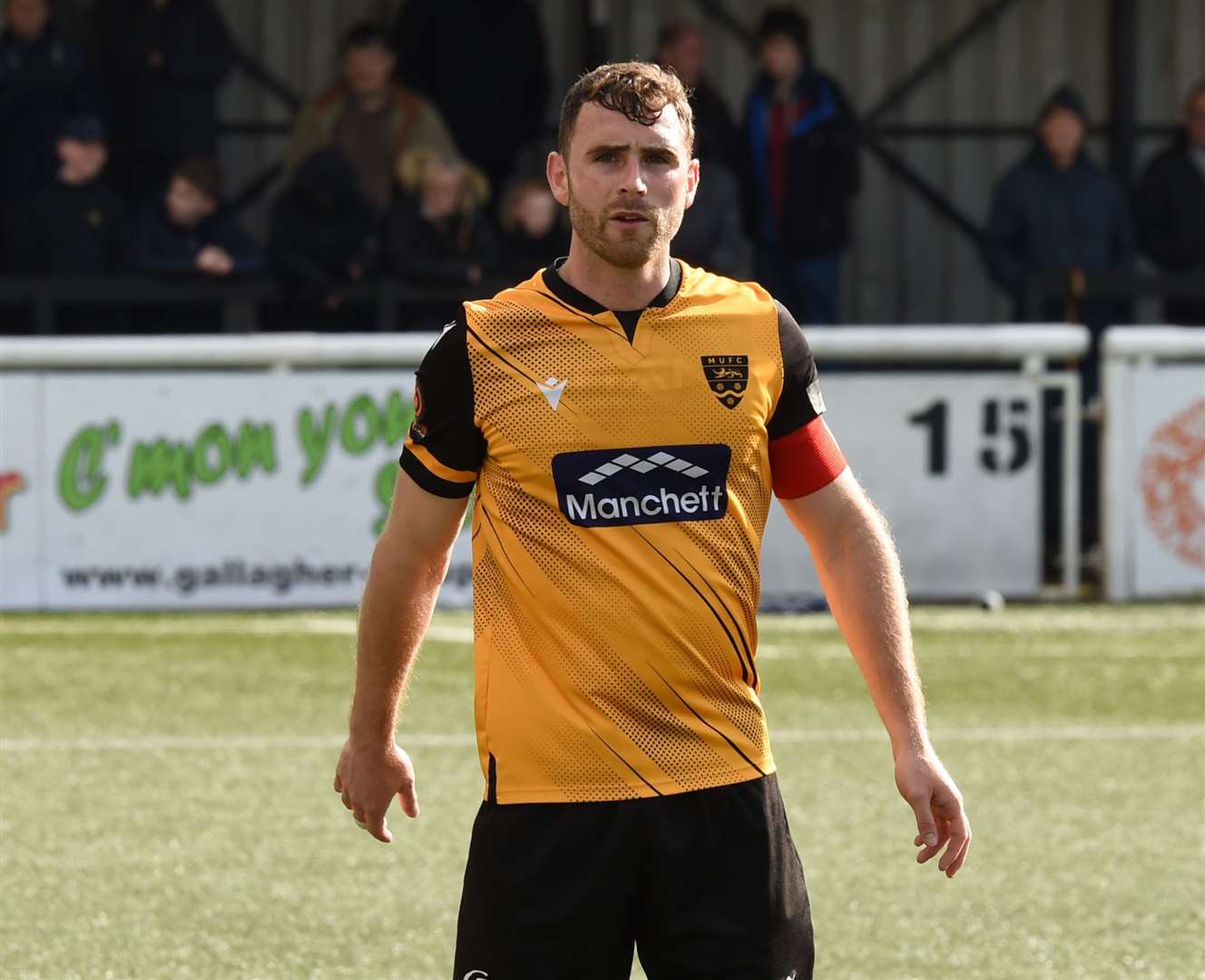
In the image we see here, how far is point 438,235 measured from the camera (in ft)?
41.8

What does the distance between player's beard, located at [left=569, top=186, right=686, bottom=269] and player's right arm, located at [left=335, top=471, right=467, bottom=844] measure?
16.3 inches

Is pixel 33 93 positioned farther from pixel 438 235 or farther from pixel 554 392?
pixel 554 392

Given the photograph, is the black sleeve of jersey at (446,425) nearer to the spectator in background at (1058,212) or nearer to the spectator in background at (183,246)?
the spectator in background at (183,246)

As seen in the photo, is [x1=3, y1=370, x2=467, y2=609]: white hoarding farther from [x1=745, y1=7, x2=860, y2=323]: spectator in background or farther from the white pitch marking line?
[x1=745, y1=7, x2=860, y2=323]: spectator in background

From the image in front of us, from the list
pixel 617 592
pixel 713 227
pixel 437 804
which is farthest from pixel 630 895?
pixel 713 227

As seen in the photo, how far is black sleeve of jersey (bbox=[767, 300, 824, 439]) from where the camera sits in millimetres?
3453

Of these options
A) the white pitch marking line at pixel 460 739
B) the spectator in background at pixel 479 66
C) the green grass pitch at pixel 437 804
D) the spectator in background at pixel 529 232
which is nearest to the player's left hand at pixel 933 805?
the green grass pitch at pixel 437 804

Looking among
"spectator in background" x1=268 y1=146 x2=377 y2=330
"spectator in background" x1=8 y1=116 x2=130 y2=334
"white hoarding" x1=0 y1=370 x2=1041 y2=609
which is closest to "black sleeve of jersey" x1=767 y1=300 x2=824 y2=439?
"white hoarding" x1=0 y1=370 x2=1041 y2=609

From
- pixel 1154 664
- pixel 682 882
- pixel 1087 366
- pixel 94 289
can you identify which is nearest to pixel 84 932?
pixel 682 882

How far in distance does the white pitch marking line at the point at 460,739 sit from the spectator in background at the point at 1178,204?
21.5 feet

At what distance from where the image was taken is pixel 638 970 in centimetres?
534

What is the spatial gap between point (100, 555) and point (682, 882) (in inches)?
318

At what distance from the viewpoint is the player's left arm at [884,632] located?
3404mm

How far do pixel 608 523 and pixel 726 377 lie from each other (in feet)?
0.86
